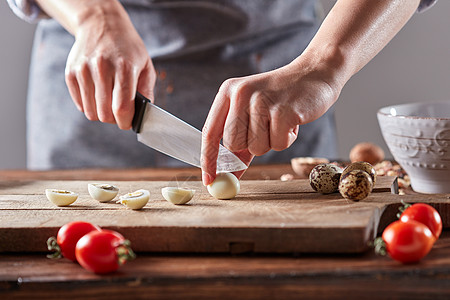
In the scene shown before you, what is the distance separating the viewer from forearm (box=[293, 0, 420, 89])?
4.14ft

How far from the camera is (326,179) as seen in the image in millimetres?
1256

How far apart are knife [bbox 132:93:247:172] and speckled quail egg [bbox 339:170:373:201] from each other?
0.26 metres

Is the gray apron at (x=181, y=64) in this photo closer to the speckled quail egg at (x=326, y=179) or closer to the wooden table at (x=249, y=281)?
the speckled quail egg at (x=326, y=179)

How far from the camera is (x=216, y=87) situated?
1984 mm

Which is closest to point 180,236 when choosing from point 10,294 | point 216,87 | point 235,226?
point 235,226

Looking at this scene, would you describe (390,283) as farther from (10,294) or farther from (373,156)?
(373,156)

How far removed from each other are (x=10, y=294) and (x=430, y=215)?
727 millimetres

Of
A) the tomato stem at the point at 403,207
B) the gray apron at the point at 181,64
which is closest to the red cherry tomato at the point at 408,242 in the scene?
the tomato stem at the point at 403,207

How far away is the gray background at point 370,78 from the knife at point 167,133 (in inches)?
75.1

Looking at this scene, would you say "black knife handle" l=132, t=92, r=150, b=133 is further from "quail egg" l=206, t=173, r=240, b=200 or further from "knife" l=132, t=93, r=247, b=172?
"quail egg" l=206, t=173, r=240, b=200

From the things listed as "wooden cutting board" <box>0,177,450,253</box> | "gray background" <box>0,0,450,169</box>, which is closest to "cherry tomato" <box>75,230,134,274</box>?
"wooden cutting board" <box>0,177,450,253</box>

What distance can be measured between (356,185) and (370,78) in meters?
2.10

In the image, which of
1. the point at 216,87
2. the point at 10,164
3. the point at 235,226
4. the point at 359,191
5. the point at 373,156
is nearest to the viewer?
the point at 235,226

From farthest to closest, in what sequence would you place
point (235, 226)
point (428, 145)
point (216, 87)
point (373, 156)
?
point (216, 87)
point (373, 156)
point (428, 145)
point (235, 226)
